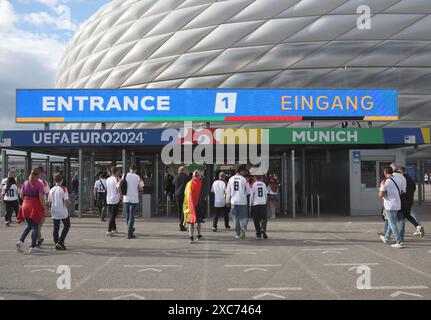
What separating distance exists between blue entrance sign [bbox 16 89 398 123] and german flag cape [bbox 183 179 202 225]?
7907 mm

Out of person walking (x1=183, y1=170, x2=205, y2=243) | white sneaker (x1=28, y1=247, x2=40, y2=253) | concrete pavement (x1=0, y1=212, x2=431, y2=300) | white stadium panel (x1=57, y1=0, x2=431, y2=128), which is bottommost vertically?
concrete pavement (x1=0, y1=212, x2=431, y2=300)

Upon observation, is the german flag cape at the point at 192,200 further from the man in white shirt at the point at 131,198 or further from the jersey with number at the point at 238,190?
the man in white shirt at the point at 131,198

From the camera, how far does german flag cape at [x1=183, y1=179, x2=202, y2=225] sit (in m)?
10.2

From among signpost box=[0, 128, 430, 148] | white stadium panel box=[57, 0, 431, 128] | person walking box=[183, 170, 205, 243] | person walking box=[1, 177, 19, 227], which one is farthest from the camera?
white stadium panel box=[57, 0, 431, 128]

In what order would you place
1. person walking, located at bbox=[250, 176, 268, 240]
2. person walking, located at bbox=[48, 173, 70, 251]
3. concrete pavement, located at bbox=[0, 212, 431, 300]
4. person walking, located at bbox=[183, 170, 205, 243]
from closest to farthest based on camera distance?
concrete pavement, located at bbox=[0, 212, 431, 300] < person walking, located at bbox=[48, 173, 70, 251] < person walking, located at bbox=[183, 170, 205, 243] < person walking, located at bbox=[250, 176, 268, 240]

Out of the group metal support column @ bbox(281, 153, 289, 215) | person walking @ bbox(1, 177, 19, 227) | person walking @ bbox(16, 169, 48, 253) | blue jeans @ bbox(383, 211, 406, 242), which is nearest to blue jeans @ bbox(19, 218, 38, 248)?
person walking @ bbox(16, 169, 48, 253)

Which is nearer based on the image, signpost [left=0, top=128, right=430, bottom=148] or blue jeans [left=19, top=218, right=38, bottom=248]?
blue jeans [left=19, top=218, right=38, bottom=248]

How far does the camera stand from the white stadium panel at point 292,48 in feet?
79.9

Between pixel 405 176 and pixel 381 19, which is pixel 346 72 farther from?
pixel 405 176

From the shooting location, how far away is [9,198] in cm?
1376

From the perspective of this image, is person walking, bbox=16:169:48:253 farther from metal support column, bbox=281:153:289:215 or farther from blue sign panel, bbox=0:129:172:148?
metal support column, bbox=281:153:289:215

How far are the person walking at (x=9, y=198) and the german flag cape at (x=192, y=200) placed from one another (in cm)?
636

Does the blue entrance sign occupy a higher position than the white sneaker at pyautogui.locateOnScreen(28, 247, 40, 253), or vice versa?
the blue entrance sign
